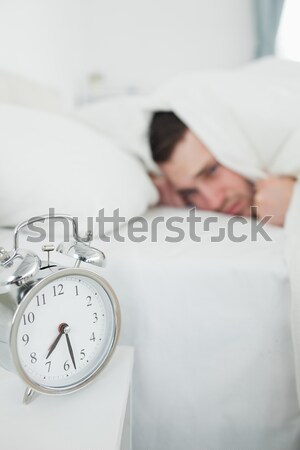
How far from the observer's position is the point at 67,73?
2.55 metres

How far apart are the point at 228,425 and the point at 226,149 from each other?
65 cm

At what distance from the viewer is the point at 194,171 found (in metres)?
0.97

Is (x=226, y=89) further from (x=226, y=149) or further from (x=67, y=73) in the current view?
(x=67, y=73)

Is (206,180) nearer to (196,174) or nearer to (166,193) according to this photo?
(196,174)

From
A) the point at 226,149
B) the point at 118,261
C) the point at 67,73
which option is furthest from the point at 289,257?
the point at 67,73

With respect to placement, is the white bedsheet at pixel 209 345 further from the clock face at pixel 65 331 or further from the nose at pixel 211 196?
the nose at pixel 211 196

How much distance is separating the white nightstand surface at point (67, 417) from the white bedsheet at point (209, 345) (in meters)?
0.14

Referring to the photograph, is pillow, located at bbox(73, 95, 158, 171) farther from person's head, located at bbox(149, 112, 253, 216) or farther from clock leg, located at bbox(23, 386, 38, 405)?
clock leg, located at bbox(23, 386, 38, 405)

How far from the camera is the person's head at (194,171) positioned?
3.11 feet

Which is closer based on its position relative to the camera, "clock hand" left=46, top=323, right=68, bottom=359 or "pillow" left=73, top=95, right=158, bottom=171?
"clock hand" left=46, top=323, right=68, bottom=359

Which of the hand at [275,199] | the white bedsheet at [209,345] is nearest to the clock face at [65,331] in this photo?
the white bedsheet at [209,345]

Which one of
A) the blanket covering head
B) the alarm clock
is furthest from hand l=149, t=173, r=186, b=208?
the alarm clock

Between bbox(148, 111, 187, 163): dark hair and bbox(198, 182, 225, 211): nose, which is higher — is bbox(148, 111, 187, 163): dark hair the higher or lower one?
the higher one

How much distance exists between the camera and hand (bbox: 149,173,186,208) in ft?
3.45
